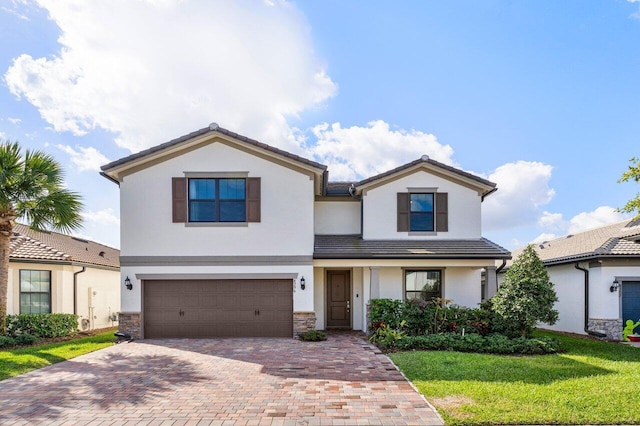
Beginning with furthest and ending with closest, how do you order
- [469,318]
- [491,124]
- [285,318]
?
1. [491,124]
2. [285,318]
3. [469,318]

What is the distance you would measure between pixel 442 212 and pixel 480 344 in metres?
5.24

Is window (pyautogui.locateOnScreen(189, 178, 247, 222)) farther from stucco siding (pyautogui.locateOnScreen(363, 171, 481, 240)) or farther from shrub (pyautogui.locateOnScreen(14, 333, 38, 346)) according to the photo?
shrub (pyautogui.locateOnScreen(14, 333, 38, 346))

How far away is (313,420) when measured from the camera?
5.80m

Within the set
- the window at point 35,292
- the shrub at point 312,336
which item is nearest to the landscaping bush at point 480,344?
the shrub at point 312,336

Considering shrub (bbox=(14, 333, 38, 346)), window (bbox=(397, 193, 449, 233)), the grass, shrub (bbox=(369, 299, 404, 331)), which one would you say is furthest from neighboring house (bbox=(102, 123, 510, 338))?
shrub (bbox=(14, 333, 38, 346))

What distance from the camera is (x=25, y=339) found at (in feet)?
40.7

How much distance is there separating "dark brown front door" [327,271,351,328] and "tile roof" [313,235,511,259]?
5.34 feet

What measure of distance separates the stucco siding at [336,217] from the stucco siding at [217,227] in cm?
195

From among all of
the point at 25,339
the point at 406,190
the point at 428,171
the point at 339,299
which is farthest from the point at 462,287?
the point at 25,339

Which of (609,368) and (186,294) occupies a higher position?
(186,294)

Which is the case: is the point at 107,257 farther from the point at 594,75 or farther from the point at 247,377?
the point at 594,75

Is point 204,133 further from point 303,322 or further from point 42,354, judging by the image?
point 42,354

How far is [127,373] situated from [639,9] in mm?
16265

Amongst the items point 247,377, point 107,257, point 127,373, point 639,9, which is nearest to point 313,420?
point 247,377
